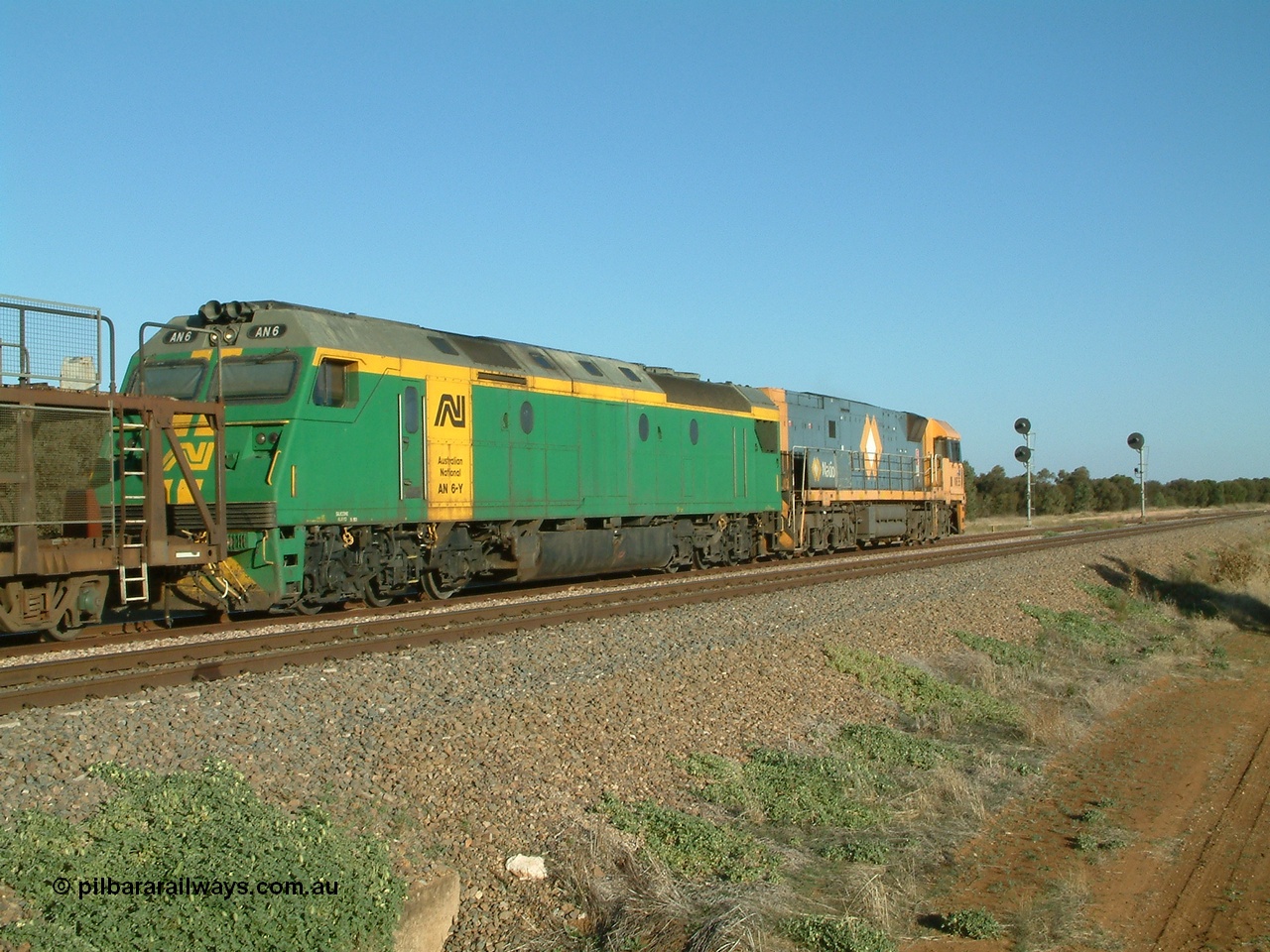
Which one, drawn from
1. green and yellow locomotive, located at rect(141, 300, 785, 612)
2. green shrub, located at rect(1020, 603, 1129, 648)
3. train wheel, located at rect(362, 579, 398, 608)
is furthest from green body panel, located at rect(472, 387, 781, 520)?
green shrub, located at rect(1020, 603, 1129, 648)

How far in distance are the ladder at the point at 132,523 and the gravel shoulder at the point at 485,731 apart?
2.42 meters

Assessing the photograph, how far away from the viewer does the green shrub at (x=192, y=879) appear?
480 centimetres

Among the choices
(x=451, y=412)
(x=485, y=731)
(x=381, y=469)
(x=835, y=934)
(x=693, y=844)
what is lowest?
(x=835, y=934)

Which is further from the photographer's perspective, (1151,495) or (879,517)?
(1151,495)

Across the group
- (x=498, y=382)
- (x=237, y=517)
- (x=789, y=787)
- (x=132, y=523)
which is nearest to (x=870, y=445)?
(x=498, y=382)

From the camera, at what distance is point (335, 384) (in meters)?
13.3

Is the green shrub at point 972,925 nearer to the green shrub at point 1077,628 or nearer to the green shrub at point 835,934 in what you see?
the green shrub at point 835,934

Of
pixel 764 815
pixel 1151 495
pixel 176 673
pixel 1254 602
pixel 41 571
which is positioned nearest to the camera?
pixel 764 815

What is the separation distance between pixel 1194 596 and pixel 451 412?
16333 millimetres

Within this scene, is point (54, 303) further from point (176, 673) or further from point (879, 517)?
point (879, 517)

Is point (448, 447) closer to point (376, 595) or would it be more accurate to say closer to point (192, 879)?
point (376, 595)

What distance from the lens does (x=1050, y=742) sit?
1050 centimetres

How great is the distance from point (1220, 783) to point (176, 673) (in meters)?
8.88

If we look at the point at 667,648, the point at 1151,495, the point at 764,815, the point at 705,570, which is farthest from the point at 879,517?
the point at 1151,495
